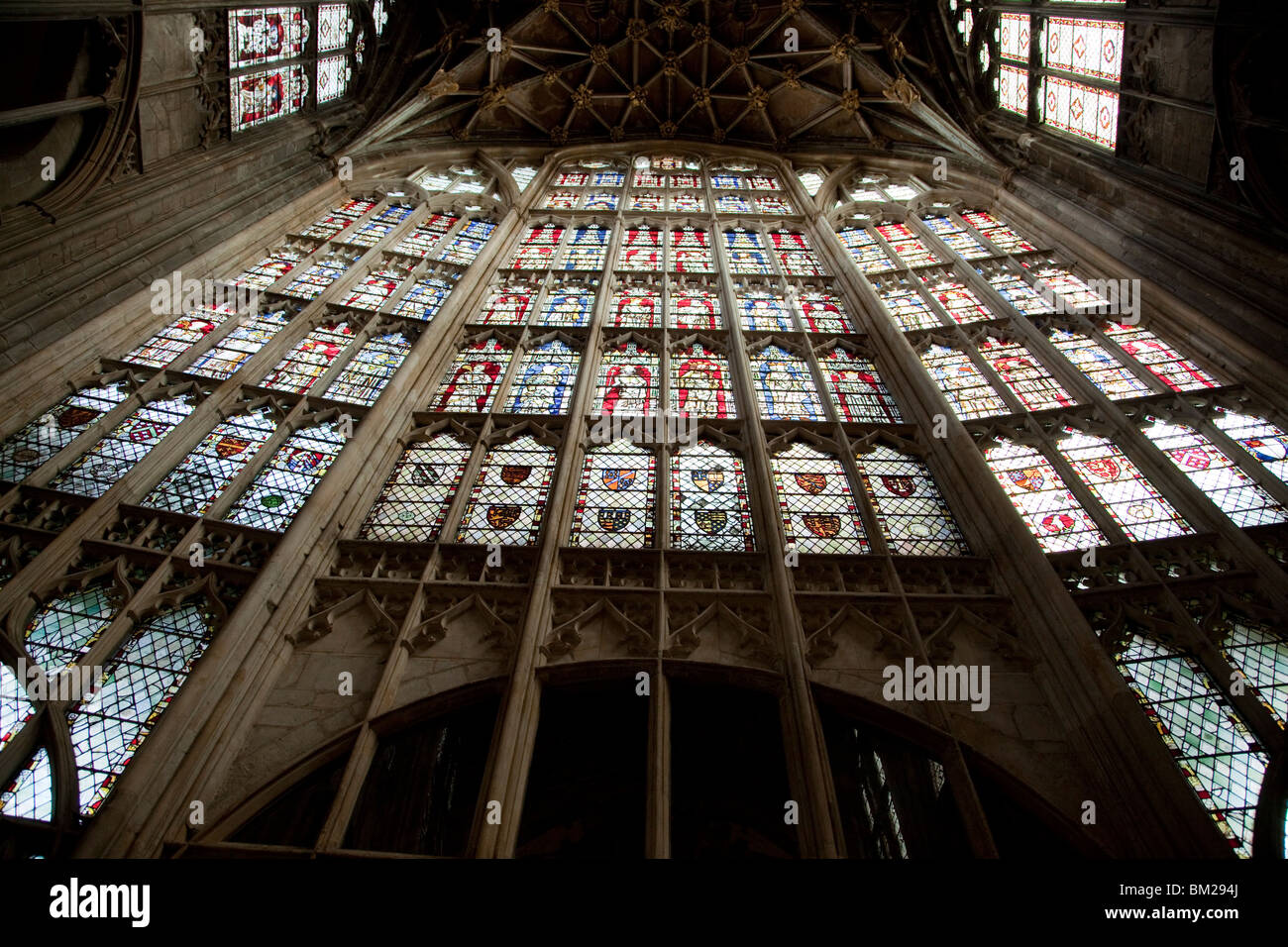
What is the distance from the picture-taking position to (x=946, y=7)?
20.1 metres

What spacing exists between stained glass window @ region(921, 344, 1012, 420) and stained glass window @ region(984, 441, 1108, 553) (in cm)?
78

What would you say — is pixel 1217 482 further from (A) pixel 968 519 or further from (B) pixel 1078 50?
(B) pixel 1078 50

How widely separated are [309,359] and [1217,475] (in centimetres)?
1036

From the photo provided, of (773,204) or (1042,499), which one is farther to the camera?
(773,204)

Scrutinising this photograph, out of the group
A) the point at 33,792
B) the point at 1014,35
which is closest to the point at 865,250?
the point at 1014,35

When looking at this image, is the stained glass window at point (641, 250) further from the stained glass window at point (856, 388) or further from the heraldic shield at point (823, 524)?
the heraldic shield at point (823, 524)

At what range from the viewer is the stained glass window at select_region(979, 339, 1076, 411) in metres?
10.0

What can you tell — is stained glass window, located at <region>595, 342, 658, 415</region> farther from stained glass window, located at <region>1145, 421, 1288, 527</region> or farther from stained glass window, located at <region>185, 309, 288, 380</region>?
stained glass window, located at <region>1145, 421, 1288, 527</region>

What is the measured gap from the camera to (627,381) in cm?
1120

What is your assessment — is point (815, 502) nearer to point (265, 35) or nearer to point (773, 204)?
point (773, 204)

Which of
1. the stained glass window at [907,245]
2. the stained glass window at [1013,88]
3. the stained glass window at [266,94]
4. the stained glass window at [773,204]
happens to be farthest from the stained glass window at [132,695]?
the stained glass window at [1013,88]

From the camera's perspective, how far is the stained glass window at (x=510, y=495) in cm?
834

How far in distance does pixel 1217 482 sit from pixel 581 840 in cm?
678

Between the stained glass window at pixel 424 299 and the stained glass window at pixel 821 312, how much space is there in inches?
222
